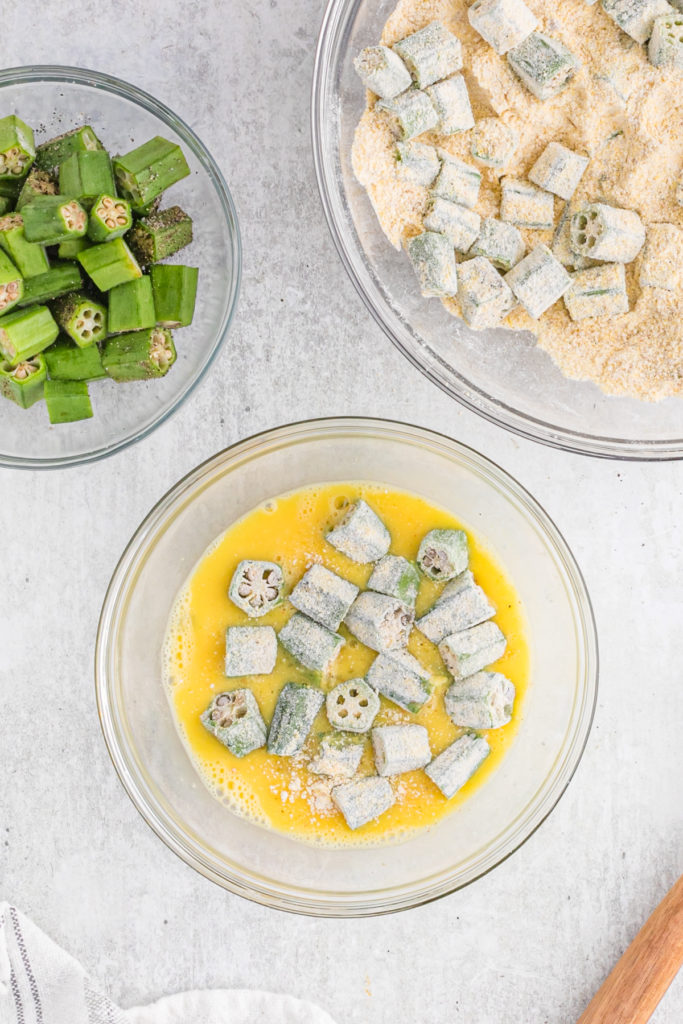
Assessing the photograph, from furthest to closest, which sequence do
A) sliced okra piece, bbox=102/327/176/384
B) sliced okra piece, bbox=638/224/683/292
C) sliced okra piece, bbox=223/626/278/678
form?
sliced okra piece, bbox=223/626/278/678
sliced okra piece, bbox=102/327/176/384
sliced okra piece, bbox=638/224/683/292

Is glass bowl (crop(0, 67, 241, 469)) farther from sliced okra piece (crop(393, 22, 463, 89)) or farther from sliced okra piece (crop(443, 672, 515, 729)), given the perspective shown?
sliced okra piece (crop(443, 672, 515, 729))

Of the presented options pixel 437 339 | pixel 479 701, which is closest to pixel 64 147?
pixel 437 339

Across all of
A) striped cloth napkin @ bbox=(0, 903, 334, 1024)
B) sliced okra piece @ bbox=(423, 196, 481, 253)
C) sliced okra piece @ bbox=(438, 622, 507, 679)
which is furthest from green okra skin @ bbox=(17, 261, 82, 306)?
striped cloth napkin @ bbox=(0, 903, 334, 1024)

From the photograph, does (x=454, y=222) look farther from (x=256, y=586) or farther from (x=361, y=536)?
(x=256, y=586)

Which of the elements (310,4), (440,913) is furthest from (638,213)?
(440,913)

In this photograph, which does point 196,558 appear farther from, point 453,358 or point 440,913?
point 440,913
